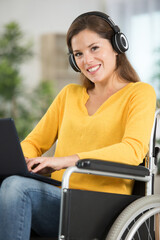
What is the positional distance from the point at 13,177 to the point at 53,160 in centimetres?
13

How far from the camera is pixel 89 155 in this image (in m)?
1.26

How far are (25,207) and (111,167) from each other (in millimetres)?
270

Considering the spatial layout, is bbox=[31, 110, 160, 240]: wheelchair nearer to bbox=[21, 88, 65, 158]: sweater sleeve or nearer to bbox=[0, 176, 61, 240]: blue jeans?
bbox=[0, 176, 61, 240]: blue jeans

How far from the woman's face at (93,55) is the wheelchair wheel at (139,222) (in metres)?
0.55

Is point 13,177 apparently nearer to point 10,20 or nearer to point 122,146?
point 122,146

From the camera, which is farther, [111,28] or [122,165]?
[111,28]

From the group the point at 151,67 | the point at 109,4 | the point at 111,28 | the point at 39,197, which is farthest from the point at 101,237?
the point at 109,4

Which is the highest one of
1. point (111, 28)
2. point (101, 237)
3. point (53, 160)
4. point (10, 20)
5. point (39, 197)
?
point (10, 20)

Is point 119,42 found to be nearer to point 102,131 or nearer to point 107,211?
point 102,131

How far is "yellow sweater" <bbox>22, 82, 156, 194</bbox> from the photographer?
1343 mm

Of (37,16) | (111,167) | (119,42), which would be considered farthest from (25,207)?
(37,16)

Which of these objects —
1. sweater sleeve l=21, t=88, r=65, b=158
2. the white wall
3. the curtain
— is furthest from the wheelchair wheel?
the white wall

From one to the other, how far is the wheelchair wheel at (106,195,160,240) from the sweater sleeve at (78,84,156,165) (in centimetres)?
14

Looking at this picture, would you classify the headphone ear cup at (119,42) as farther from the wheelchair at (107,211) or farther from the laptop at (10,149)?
the laptop at (10,149)
